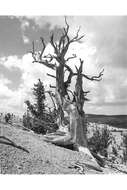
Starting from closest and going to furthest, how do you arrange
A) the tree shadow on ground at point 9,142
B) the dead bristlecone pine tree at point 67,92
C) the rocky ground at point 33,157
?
the rocky ground at point 33,157, the tree shadow on ground at point 9,142, the dead bristlecone pine tree at point 67,92

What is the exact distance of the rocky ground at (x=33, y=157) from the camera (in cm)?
577

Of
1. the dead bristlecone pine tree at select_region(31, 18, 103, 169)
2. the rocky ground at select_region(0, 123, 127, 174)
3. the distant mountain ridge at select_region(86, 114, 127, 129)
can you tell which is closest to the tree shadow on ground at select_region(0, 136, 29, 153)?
the rocky ground at select_region(0, 123, 127, 174)

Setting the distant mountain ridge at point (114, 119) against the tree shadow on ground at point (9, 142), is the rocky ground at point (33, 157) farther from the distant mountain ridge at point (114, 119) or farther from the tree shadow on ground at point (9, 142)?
the distant mountain ridge at point (114, 119)

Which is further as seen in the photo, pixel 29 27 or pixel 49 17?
pixel 29 27

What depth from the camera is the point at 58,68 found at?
9133mm

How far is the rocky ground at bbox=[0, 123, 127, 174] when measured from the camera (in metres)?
5.77

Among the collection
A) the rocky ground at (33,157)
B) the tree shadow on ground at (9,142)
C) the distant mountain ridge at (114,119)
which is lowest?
the rocky ground at (33,157)

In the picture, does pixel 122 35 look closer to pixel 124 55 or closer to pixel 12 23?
pixel 124 55

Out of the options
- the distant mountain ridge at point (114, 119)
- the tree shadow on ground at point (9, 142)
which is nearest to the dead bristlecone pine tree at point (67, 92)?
the distant mountain ridge at point (114, 119)

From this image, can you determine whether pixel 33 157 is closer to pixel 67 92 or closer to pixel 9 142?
pixel 9 142
